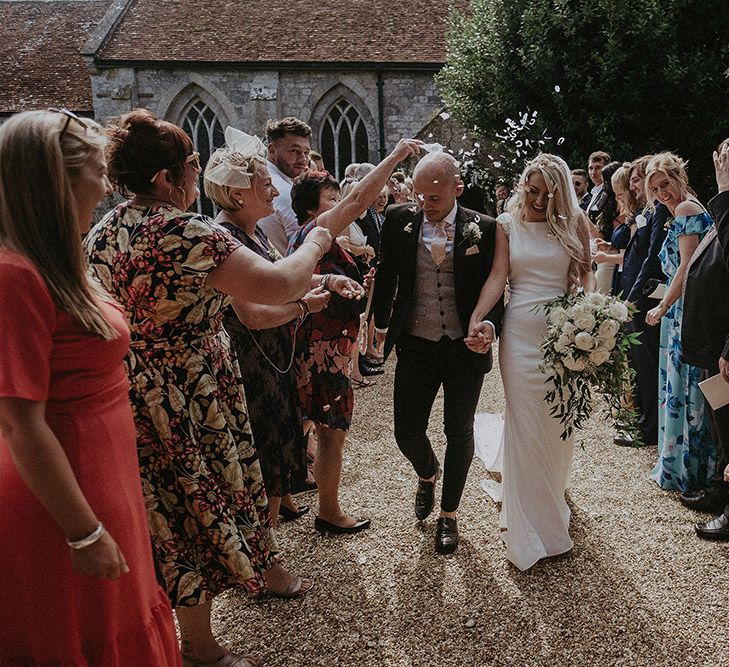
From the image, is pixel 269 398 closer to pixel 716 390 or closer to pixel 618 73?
pixel 716 390

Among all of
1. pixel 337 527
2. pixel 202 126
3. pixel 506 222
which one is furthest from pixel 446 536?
pixel 202 126

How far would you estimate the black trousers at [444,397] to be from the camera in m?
3.92

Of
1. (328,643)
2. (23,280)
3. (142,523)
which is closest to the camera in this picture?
(23,280)

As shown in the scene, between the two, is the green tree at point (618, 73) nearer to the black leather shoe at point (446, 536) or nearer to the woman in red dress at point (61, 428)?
the black leather shoe at point (446, 536)

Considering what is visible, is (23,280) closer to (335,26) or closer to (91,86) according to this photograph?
(335,26)

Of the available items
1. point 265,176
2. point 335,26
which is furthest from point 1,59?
point 265,176

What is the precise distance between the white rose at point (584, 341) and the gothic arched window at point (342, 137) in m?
17.5

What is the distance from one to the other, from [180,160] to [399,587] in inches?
105

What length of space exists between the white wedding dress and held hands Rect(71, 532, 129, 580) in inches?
109

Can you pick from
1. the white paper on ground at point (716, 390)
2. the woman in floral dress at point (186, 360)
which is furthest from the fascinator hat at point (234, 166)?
the white paper on ground at point (716, 390)

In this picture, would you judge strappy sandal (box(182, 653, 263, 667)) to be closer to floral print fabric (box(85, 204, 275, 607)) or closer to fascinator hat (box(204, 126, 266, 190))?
floral print fabric (box(85, 204, 275, 607))

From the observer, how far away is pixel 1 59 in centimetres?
2153

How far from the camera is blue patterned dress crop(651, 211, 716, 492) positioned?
470 centimetres

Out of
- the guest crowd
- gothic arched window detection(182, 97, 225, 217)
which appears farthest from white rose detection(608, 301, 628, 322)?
gothic arched window detection(182, 97, 225, 217)
